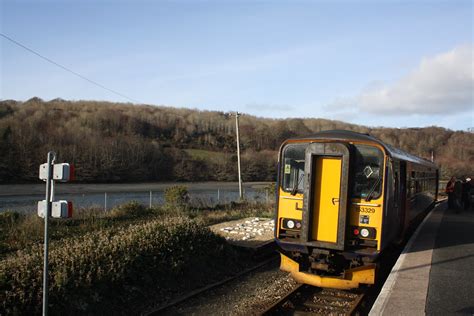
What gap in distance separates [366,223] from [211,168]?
221 feet

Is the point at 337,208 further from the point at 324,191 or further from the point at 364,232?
the point at 364,232

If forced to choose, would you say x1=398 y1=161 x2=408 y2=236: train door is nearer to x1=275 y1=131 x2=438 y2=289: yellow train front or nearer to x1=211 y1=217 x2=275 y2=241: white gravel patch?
x1=275 y1=131 x2=438 y2=289: yellow train front

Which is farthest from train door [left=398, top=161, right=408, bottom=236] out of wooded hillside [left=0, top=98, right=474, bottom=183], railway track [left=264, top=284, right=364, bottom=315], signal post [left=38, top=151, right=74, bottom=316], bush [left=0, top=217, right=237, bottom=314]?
wooded hillside [left=0, top=98, right=474, bottom=183]

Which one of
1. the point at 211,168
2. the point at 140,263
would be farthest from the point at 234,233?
the point at 211,168

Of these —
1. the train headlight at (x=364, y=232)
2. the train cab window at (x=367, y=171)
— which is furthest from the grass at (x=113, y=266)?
the train cab window at (x=367, y=171)

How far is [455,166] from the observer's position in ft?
225

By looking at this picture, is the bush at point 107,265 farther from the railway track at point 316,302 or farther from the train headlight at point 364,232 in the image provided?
the train headlight at point 364,232

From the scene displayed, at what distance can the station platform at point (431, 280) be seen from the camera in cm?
614

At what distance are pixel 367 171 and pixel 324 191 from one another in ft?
3.10

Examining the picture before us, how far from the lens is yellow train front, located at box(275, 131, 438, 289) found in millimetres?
8234

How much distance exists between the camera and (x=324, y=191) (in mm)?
8547

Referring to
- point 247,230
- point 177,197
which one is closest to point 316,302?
point 247,230

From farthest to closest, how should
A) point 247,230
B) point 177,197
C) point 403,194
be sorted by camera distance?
point 177,197 → point 247,230 → point 403,194

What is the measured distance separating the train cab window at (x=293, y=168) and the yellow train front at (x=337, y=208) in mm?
21
